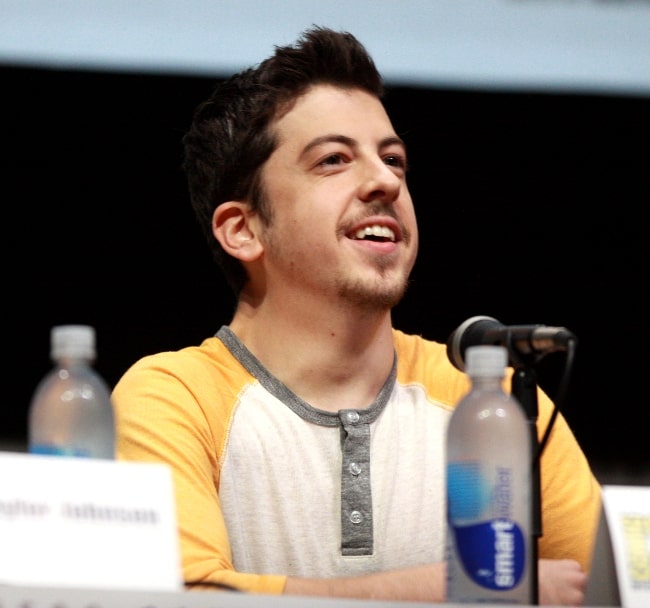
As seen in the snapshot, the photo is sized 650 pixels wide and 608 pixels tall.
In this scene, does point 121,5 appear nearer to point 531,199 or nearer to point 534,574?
point 531,199

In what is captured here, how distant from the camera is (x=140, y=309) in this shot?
2.75 m

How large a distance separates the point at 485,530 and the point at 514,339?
311mm

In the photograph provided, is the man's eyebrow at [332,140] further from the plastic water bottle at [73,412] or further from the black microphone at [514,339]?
the plastic water bottle at [73,412]

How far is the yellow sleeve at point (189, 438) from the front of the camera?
1641 millimetres

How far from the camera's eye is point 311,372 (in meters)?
2.17

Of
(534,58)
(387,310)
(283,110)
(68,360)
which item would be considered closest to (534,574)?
(68,360)

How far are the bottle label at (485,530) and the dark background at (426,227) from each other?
1.57 metres

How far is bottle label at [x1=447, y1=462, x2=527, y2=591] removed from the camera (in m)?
1.22

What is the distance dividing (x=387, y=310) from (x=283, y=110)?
435 mm

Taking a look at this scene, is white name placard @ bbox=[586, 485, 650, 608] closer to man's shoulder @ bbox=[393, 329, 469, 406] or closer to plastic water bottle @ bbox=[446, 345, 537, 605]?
plastic water bottle @ bbox=[446, 345, 537, 605]

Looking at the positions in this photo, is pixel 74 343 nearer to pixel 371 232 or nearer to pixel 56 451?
pixel 56 451

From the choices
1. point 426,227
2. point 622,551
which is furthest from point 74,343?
point 426,227

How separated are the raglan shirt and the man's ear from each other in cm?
25

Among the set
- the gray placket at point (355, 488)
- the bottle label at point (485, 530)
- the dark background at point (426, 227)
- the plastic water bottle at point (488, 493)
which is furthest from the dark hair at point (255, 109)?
the bottle label at point (485, 530)
